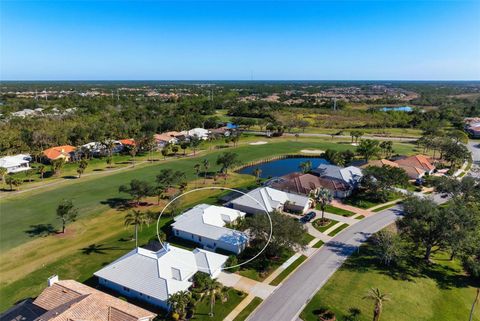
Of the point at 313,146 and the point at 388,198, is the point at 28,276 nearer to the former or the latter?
the point at 388,198

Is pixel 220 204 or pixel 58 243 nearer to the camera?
pixel 58 243

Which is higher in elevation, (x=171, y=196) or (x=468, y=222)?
(x=468, y=222)

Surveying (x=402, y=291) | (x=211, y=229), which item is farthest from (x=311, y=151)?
(x=402, y=291)

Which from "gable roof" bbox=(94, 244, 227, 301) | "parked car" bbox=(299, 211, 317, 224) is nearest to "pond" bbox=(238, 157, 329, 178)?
"parked car" bbox=(299, 211, 317, 224)

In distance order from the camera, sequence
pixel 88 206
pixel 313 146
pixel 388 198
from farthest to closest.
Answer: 1. pixel 313 146
2. pixel 388 198
3. pixel 88 206

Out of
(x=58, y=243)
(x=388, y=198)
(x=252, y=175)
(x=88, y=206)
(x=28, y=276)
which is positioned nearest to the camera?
(x=28, y=276)

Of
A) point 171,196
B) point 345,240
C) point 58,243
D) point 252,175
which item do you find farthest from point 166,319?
point 252,175
